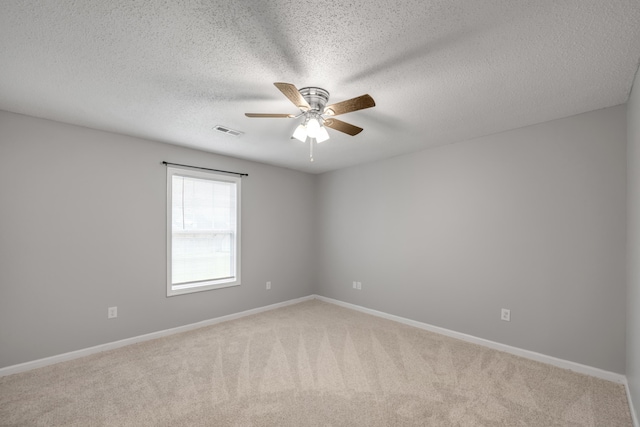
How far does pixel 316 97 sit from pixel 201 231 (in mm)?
2691

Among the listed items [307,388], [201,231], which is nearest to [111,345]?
[201,231]

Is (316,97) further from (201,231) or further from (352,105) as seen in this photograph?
(201,231)

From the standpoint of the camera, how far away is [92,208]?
3.14 m

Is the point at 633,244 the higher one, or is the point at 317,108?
the point at 317,108

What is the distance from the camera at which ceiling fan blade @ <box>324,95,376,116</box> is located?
1.87 m

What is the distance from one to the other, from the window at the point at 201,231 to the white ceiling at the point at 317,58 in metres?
1.16

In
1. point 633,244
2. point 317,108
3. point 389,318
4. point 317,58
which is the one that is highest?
point 317,58

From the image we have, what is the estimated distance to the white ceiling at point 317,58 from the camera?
1465mm

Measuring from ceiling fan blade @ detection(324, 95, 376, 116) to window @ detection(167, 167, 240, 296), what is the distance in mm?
2561

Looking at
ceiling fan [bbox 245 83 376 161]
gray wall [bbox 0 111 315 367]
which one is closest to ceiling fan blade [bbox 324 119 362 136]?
ceiling fan [bbox 245 83 376 161]

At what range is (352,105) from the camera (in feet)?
6.51

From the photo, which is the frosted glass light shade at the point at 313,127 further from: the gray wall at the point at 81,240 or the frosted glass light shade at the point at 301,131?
the gray wall at the point at 81,240

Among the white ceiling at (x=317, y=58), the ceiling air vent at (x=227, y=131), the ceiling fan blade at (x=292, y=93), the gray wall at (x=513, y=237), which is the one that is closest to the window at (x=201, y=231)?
the ceiling air vent at (x=227, y=131)

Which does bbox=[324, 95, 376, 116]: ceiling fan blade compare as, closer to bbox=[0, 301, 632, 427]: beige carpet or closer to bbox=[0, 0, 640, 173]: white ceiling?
bbox=[0, 0, 640, 173]: white ceiling
